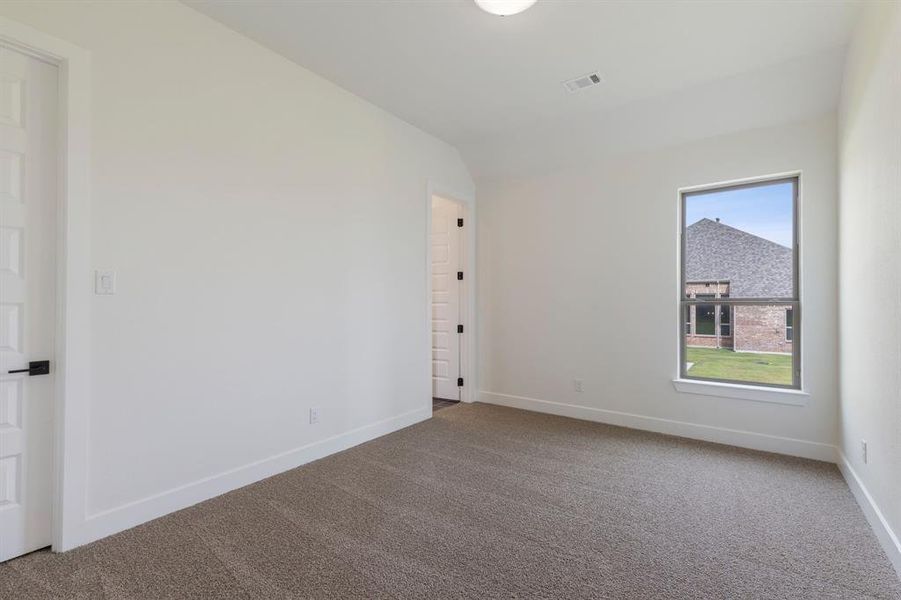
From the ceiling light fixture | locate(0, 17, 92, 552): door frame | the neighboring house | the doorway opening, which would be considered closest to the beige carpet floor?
locate(0, 17, 92, 552): door frame

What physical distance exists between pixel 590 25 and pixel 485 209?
8.30 feet

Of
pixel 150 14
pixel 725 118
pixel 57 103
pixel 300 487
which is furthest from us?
pixel 725 118

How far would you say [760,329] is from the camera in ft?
11.7

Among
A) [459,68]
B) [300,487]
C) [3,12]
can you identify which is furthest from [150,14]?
[300,487]

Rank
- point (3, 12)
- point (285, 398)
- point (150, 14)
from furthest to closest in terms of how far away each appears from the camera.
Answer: point (285, 398) < point (150, 14) < point (3, 12)

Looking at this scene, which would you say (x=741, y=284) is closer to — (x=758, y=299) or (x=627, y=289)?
(x=758, y=299)

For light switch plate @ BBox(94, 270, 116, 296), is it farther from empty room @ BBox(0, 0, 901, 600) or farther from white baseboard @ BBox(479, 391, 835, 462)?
white baseboard @ BBox(479, 391, 835, 462)

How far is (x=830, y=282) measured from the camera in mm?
3186

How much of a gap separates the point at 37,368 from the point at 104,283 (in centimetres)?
48

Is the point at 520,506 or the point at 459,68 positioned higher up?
the point at 459,68

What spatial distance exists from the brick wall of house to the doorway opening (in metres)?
2.68

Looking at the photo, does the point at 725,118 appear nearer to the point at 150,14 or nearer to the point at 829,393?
the point at 829,393

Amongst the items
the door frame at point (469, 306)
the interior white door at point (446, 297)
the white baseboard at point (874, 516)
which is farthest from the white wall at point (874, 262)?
the interior white door at point (446, 297)

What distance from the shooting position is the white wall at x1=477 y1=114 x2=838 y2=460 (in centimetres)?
324
